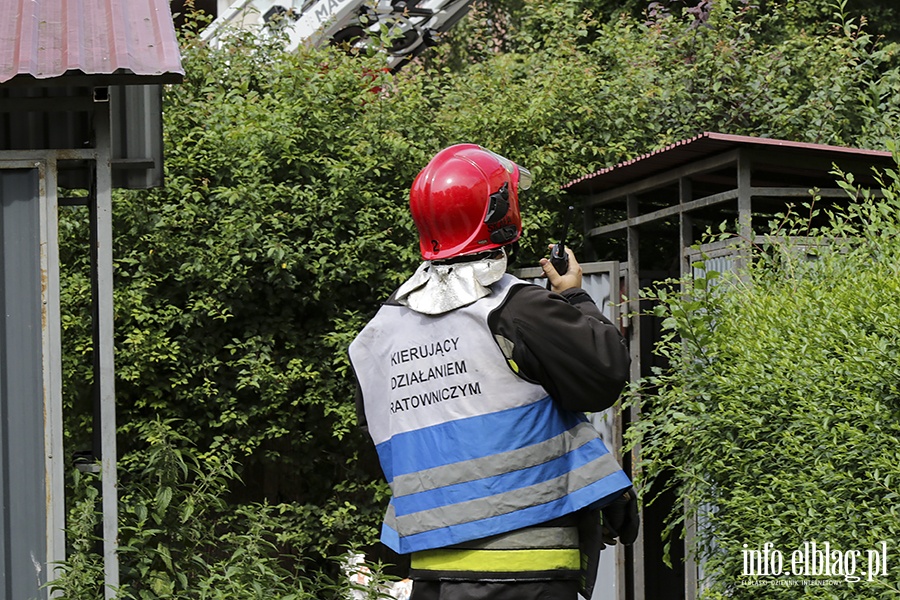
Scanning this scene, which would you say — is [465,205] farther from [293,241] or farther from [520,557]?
[293,241]

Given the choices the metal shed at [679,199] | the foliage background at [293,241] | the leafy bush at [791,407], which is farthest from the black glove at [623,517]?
the foliage background at [293,241]

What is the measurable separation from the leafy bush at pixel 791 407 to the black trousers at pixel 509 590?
115 centimetres

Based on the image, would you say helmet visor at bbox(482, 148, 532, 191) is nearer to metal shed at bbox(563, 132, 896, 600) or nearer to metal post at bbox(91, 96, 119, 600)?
metal post at bbox(91, 96, 119, 600)

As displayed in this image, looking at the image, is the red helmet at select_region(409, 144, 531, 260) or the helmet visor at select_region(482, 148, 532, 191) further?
the helmet visor at select_region(482, 148, 532, 191)

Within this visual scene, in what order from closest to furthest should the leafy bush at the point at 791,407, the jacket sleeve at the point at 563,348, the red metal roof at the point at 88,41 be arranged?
the jacket sleeve at the point at 563,348 < the leafy bush at the point at 791,407 < the red metal roof at the point at 88,41

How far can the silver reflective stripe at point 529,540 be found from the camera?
324 centimetres

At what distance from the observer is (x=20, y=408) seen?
14.5 feet

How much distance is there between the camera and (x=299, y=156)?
7441 mm

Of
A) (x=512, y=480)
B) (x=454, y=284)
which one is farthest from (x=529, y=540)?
(x=454, y=284)

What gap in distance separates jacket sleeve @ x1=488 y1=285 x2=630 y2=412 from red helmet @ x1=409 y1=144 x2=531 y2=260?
263mm

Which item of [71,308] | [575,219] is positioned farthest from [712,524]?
[71,308]

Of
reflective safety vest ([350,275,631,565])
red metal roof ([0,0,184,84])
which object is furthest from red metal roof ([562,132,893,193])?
reflective safety vest ([350,275,631,565])

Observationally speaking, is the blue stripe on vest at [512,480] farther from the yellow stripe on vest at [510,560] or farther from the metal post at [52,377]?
the metal post at [52,377]

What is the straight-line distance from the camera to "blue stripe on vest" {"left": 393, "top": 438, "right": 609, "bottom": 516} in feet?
10.6
